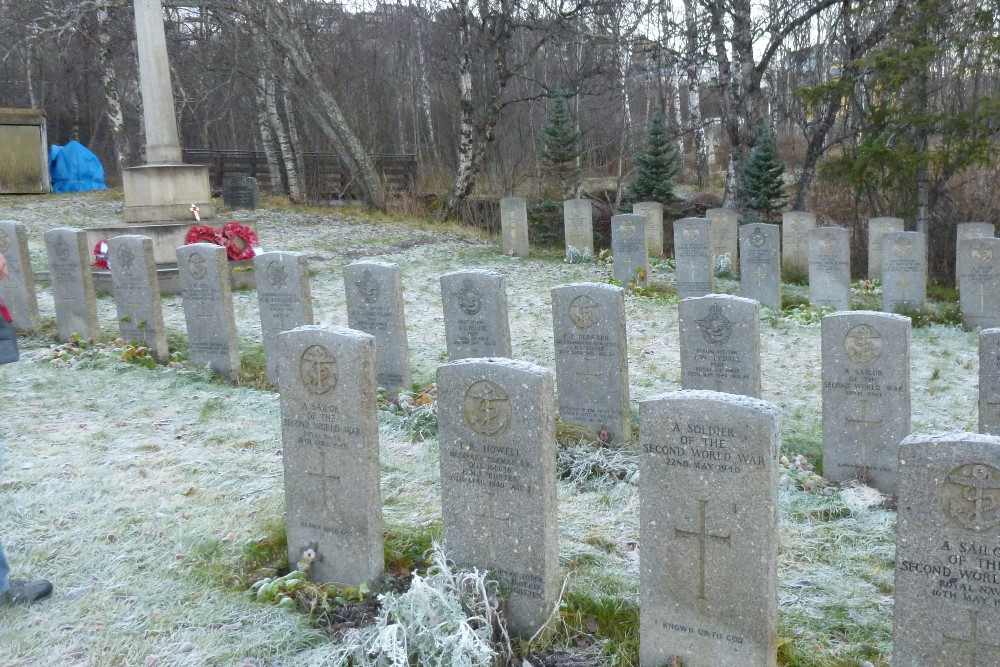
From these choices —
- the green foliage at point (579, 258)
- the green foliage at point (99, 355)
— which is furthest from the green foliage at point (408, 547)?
the green foliage at point (579, 258)

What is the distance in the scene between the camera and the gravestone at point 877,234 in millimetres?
15047

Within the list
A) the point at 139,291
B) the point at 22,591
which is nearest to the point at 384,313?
the point at 139,291

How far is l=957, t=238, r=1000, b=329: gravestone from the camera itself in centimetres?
1110

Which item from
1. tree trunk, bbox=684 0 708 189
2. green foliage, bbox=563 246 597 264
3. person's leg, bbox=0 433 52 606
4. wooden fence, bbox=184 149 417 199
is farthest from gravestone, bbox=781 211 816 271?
person's leg, bbox=0 433 52 606

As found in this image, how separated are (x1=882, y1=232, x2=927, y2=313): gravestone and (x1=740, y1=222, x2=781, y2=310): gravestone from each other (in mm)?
1525

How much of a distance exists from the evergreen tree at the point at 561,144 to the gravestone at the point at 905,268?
12.7 meters

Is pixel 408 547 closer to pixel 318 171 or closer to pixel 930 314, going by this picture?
pixel 930 314

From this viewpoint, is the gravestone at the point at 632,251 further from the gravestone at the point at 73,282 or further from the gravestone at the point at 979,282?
the gravestone at the point at 73,282

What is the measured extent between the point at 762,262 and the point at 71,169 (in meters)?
20.5

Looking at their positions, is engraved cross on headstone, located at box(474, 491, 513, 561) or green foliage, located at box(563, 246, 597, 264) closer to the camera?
engraved cross on headstone, located at box(474, 491, 513, 561)

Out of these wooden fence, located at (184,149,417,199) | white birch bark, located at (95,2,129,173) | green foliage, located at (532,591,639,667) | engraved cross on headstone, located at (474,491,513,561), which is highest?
white birch bark, located at (95,2,129,173)

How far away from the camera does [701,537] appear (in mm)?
3715

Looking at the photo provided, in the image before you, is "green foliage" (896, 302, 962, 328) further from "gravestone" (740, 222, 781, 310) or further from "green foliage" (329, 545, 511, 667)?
"green foliage" (329, 545, 511, 667)

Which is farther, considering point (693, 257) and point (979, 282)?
point (693, 257)
